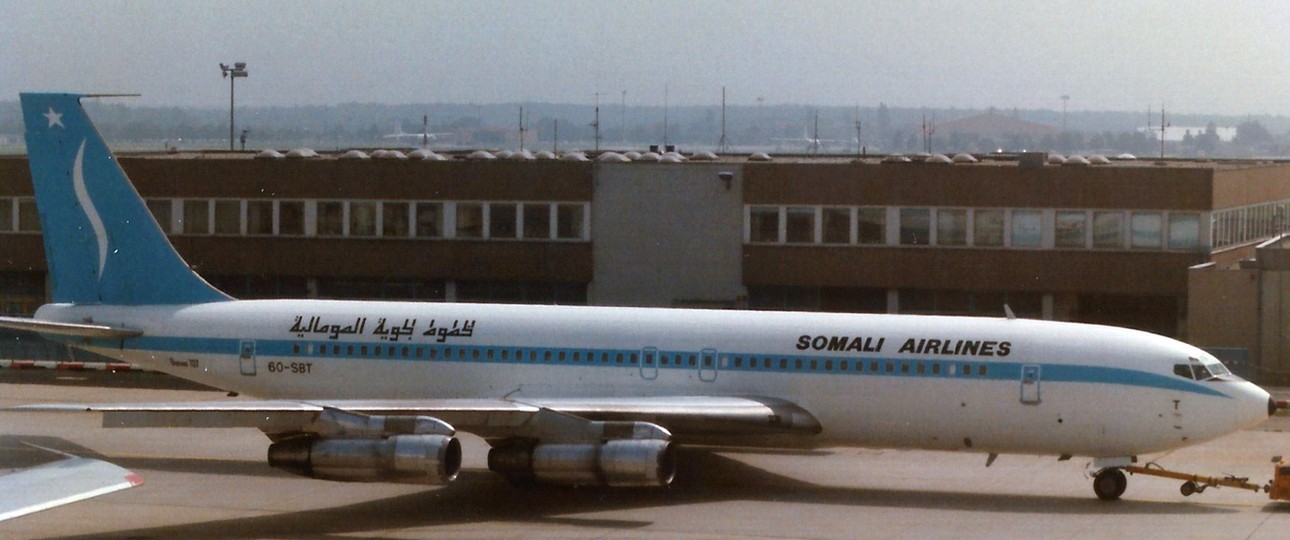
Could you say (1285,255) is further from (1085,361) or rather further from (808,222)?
(1085,361)

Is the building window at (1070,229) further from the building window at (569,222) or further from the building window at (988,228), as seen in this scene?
the building window at (569,222)

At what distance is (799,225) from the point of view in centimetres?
5353

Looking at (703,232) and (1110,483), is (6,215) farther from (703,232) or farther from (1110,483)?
(1110,483)

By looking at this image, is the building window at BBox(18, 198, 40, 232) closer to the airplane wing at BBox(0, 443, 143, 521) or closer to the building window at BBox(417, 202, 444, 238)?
the building window at BBox(417, 202, 444, 238)

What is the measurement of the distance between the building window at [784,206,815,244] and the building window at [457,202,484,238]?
10528 millimetres

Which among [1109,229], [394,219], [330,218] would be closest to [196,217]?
A: [330,218]

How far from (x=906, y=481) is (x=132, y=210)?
58.3ft

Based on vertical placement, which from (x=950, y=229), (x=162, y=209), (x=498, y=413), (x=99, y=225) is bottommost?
(x=498, y=413)

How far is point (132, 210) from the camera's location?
117 ft

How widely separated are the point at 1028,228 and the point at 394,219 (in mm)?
21580

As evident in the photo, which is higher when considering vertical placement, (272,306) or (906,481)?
(272,306)

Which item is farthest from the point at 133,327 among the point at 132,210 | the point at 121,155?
the point at 121,155

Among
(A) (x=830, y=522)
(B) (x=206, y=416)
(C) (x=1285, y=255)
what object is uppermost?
(C) (x=1285, y=255)

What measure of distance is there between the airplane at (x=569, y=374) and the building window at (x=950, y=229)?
2076 centimetres
